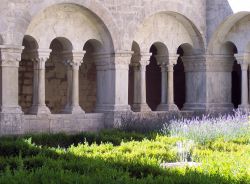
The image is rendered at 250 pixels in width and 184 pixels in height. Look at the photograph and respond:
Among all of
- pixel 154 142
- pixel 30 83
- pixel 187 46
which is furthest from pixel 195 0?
pixel 154 142

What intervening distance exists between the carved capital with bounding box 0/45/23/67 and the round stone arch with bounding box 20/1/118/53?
0.64 m

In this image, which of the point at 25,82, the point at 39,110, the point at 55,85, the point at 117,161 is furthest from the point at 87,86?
the point at 117,161

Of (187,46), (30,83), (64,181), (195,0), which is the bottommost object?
(64,181)

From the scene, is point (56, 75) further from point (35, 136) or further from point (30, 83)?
point (35, 136)

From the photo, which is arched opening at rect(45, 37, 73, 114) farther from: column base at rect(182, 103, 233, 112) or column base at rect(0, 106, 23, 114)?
column base at rect(0, 106, 23, 114)

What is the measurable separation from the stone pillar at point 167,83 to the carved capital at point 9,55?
4.60 metres

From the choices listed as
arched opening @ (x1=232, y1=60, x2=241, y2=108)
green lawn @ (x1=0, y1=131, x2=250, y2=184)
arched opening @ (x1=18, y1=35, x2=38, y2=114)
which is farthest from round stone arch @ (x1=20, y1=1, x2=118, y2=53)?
arched opening @ (x1=232, y1=60, x2=241, y2=108)

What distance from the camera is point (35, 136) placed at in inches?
417

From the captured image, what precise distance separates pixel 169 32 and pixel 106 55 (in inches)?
84.9

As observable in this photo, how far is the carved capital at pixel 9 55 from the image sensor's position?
1240 cm

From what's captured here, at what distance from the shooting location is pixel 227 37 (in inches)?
636

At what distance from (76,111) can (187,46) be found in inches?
162

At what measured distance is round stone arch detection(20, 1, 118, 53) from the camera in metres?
13.3

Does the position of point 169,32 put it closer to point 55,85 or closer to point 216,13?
point 216,13
